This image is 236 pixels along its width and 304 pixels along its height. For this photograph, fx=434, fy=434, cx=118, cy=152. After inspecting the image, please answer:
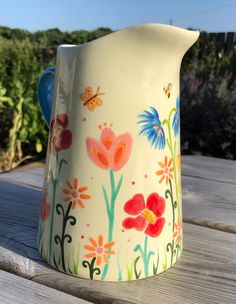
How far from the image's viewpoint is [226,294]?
0.52m

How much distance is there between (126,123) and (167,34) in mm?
115

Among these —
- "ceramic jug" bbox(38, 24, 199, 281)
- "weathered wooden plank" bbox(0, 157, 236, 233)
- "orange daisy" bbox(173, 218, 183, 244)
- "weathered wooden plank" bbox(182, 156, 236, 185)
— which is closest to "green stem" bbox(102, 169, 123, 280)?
"ceramic jug" bbox(38, 24, 199, 281)

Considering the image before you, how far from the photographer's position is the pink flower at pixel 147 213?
53cm

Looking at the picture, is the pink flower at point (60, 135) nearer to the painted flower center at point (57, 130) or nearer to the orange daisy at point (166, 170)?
the painted flower center at point (57, 130)

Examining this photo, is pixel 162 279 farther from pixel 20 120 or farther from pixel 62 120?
pixel 20 120

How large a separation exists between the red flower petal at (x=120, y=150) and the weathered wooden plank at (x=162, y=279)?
0.48 feet

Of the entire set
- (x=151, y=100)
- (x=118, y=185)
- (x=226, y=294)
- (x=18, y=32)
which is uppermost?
(x=18, y=32)

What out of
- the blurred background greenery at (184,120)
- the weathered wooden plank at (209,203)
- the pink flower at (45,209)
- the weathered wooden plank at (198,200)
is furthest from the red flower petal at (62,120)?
the blurred background greenery at (184,120)

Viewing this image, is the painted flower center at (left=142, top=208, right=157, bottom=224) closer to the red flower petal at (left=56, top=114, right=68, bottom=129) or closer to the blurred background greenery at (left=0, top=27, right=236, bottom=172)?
the red flower petal at (left=56, top=114, right=68, bottom=129)

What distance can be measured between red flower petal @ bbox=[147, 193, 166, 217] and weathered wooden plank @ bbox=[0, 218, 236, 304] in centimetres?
8

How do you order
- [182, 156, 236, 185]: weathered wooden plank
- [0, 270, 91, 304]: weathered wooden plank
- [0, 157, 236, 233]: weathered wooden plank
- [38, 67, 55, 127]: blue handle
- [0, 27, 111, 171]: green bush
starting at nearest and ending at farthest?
[0, 270, 91, 304]: weathered wooden plank, [38, 67, 55, 127]: blue handle, [0, 157, 236, 233]: weathered wooden plank, [182, 156, 236, 185]: weathered wooden plank, [0, 27, 111, 171]: green bush

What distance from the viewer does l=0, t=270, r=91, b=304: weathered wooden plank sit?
0.49 meters

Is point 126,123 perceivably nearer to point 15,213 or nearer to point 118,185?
point 118,185

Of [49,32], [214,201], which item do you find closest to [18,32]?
[49,32]
